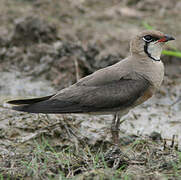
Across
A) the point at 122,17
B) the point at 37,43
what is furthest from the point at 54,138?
the point at 122,17

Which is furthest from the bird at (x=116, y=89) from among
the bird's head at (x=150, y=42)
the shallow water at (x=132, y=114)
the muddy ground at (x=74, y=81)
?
the shallow water at (x=132, y=114)

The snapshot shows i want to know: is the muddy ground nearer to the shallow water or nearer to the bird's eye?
the shallow water

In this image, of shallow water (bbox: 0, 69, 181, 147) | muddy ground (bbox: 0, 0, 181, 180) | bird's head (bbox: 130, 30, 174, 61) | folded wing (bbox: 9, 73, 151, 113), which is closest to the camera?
muddy ground (bbox: 0, 0, 181, 180)

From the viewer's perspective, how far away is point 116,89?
171 inches

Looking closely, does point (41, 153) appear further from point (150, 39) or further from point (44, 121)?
point (150, 39)

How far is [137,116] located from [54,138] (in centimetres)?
134

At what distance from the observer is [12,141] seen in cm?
471

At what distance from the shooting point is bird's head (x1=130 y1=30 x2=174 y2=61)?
14.5ft

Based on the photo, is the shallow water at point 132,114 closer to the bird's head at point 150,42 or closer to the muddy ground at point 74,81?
the muddy ground at point 74,81

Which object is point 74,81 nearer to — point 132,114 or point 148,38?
point 132,114

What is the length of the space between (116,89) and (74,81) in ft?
7.21

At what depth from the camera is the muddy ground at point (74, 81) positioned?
12.3ft

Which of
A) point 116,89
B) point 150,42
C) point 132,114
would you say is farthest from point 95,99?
point 132,114

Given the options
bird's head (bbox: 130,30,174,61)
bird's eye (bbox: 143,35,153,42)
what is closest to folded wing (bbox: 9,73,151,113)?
bird's head (bbox: 130,30,174,61)
